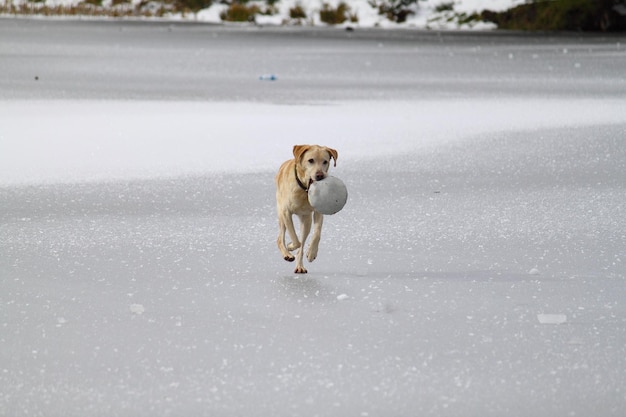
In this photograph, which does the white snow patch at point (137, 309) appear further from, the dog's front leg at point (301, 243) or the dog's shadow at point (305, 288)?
the dog's front leg at point (301, 243)

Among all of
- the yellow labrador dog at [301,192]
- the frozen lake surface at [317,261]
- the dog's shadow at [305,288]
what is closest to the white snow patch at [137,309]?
the frozen lake surface at [317,261]

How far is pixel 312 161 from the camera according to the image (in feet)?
18.3

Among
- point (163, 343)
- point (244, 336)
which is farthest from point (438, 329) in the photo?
point (163, 343)

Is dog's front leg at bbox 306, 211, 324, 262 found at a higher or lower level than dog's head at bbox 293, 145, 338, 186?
lower

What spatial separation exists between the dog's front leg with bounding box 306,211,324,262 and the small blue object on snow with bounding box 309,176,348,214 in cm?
16

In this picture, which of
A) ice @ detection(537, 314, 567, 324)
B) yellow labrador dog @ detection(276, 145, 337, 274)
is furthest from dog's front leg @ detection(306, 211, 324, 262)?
ice @ detection(537, 314, 567, 324)

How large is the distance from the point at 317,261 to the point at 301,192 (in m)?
0.59

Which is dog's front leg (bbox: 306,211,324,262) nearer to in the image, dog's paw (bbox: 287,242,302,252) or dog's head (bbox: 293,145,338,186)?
dog's paw (bbox: 287,242,302,252)

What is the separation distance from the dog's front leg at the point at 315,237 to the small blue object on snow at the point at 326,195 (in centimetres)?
16

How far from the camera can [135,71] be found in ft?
63.0

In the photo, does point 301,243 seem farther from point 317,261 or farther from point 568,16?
point 568,16

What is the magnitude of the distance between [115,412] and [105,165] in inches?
224

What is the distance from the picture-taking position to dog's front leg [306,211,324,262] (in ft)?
18.8

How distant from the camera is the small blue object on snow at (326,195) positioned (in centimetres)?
550
